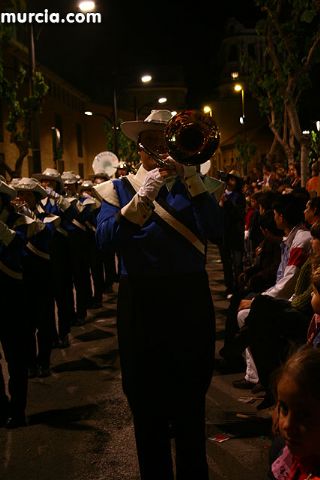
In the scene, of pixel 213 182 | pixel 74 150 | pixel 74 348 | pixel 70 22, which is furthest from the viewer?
pixel 74 150

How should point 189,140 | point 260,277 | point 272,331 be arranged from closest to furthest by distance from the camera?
1. point 189,140
2. point 272,331
3. point 260,277

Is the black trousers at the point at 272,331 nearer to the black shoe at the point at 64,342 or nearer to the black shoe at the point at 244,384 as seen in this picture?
the black shoe at the point at 244,384

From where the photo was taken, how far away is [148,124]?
159 inches

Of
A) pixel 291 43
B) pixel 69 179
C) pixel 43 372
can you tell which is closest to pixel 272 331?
pixel 43 372

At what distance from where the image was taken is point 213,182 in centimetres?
402

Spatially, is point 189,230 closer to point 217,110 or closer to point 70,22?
point 70,22

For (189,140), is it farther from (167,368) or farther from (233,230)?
(233,230)

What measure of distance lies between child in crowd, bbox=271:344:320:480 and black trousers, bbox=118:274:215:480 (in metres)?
1.56

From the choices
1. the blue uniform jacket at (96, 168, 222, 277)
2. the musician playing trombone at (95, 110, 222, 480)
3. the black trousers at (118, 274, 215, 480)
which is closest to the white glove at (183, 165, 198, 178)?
the musician playing trombone at (95, 110, 222, 480)

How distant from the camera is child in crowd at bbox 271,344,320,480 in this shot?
6.85 ft

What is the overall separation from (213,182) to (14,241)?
241 centimetres

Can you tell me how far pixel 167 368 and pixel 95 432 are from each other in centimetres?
204

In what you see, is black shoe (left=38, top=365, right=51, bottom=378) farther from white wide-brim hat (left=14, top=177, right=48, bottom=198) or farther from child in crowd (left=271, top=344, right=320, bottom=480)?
child in crowd (left=271, top=344, right=320, bottom=480)

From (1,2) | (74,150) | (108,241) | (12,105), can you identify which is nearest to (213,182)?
(108,241)
